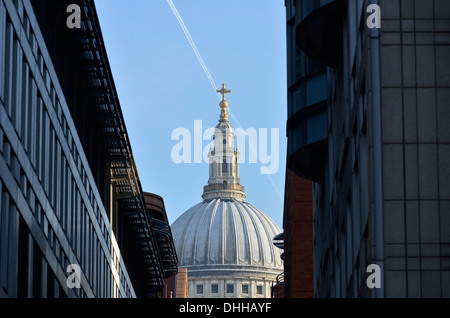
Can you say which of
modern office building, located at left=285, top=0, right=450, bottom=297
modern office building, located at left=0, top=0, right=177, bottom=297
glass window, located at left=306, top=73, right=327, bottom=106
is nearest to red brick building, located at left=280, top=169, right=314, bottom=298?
modern office building, located at left=0, top=0, right=177, bottom=297

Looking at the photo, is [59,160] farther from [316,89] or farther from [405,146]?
[405,146]

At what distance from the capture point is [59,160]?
41062 mm

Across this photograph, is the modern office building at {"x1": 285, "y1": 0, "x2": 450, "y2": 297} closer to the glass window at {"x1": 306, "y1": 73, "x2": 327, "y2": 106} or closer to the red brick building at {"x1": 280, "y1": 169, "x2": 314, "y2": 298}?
the glass window at {"x1": 306, "y1": 73, "x2": 327, "y2": 106}

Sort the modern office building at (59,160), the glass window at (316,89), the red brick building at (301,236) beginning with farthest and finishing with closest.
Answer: the red brick building at (301,236) < the glass window at (316,89) < the modern office building at (59,160)

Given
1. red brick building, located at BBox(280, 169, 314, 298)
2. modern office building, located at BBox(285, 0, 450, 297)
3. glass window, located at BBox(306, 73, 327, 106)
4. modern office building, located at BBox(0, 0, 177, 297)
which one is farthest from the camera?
red brick building, located at BBox(280, 169, 314, 298)

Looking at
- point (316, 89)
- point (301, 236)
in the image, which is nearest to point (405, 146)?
point (316, 89)

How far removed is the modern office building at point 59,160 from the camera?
107ft

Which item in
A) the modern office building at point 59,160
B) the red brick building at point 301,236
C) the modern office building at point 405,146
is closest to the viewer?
the modern office building at point 405,146

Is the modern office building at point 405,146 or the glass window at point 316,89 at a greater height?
the glass window at point 316,89

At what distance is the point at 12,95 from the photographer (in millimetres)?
32781

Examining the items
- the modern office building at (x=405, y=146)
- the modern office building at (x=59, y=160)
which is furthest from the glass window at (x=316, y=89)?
the modern office building at (x=405, y=146)

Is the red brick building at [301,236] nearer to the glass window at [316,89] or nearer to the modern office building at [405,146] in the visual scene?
the glass window at [316,89]

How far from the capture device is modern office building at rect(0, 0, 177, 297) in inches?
1288
